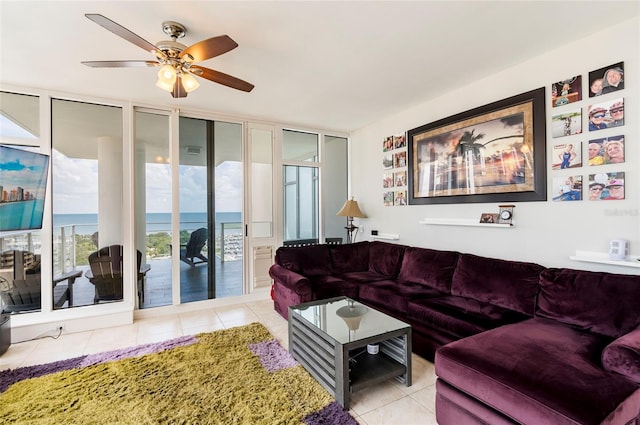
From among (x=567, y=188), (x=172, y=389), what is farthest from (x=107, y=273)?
(x=567, y=188)

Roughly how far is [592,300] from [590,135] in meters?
1.27

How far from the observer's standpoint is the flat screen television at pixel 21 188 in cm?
274

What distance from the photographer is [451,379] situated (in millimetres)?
1643

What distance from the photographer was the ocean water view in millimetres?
3393

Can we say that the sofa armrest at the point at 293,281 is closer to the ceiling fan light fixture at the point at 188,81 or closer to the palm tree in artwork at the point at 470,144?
the ceiling fan light fixture at the point at 188,81

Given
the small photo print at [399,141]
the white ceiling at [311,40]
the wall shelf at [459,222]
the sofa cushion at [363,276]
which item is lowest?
the sofa cushion at [363,276]

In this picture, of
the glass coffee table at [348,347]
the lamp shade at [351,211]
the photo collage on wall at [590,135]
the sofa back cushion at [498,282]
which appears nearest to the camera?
the glass coffee table at [348,347]

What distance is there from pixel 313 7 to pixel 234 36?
0.69 meters

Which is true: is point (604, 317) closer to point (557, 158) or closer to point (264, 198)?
point (557, 158)

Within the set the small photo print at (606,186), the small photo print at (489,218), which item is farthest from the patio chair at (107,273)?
the small photo print at (606,186)

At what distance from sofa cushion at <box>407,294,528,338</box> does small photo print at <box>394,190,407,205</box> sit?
1617mm

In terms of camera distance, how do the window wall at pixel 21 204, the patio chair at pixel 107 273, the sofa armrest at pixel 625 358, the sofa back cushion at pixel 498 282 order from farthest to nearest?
the patio chair at pixel 107 273
the window wall at pixel 21 204
the sofa back cushion at pixel 498 282
the sofa armrest at pixel 625 358

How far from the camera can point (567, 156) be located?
244 cm

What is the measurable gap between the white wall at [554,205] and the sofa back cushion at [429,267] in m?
0.29
